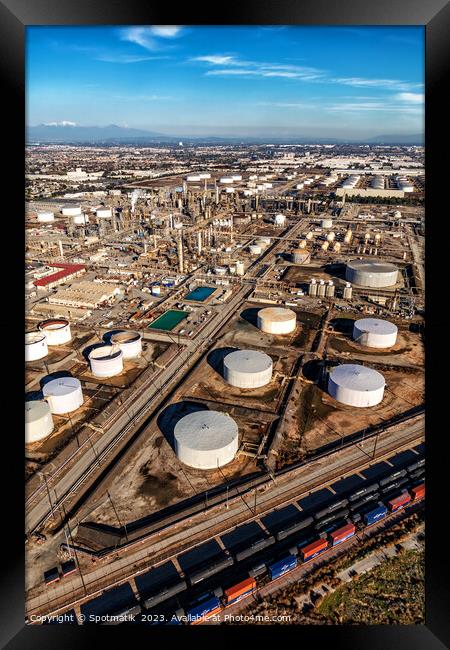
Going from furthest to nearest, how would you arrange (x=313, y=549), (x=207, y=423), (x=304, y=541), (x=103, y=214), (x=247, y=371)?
(x=103, y=214)
(x=247, y=371)
(x=207, y=423)
(x=304, y=541)
(x=313, y=549)

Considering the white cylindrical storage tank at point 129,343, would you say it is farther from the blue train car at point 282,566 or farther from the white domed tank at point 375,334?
the blue train car at point 282,566

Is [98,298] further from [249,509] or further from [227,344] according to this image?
[249,509]

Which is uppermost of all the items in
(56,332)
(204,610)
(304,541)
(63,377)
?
(56,332)

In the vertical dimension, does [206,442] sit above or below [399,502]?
above

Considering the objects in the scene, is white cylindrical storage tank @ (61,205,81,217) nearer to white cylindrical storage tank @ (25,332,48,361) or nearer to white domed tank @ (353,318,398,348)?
white cylindrical storage tank @ (25,332,48,361)

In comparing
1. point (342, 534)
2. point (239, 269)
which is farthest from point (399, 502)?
point (239, 269)

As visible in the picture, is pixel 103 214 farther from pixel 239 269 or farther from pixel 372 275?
pixel 372 275

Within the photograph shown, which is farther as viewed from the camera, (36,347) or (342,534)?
(36,347)
